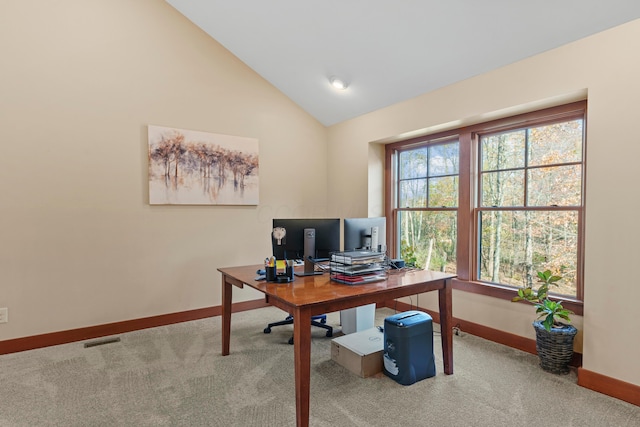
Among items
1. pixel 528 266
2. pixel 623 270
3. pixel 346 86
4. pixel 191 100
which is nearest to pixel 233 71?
pixel 191 100

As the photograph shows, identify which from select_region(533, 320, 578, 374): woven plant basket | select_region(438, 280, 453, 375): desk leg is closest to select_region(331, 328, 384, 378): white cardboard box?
select_region(438, 280, 453, 375): desk leg

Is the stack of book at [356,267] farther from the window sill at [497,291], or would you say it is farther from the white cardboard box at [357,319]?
the window sill at [497,291]

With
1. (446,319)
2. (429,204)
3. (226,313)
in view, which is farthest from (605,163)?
(226,313)

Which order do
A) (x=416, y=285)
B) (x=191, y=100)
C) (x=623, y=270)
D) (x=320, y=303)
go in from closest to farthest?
(x=320, y=303)
(x=623, y=270)
(x=416, y=285)
(x=191, y=100)

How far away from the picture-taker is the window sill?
257cm

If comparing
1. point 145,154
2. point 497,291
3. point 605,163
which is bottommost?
point 497,291

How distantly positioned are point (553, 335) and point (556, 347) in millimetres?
91

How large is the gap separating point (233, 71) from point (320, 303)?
3.18 meters

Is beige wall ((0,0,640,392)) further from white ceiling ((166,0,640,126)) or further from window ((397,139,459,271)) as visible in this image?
window ((397,139,459,271))

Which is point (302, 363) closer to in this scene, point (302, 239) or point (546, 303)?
point (302, 239)

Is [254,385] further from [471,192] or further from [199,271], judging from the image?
[471,192]

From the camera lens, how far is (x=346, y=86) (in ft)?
12.1

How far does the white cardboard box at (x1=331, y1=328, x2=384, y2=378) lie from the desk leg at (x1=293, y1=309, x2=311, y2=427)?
77 centimetres

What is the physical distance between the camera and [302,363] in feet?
5.87
